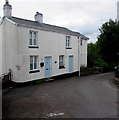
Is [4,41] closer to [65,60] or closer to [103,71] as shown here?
[65,60]

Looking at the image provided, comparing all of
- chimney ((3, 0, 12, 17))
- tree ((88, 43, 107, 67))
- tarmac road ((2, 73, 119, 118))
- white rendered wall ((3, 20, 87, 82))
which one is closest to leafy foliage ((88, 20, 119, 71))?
tree ((88, 43, 107, 67))

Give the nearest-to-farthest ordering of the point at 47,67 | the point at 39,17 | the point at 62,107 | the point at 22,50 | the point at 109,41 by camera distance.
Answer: the point at 62,107
the point at 22,50
the point at 47,67
the point at 39,17
the point at 109,41

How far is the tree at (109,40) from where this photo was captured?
23.4 meters

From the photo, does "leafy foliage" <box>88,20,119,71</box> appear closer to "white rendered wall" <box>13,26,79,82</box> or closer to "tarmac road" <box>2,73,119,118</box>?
"white rendered wall" <box>13,26,79,82</box>

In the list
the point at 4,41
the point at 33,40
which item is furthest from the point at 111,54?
the point at 4,41

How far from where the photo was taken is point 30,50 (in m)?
16.0

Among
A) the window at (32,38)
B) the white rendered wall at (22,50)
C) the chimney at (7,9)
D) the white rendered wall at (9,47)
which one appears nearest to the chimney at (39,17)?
the white rendered wall at (22,50)

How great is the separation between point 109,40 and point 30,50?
507 inches

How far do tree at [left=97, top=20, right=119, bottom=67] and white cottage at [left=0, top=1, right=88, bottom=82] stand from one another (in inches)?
237

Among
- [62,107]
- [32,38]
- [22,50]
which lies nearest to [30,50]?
[22,50]

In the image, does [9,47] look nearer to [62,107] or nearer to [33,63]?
[33,63]

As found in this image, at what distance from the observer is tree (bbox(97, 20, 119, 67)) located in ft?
76.8

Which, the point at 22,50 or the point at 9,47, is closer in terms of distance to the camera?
the point at 22,50

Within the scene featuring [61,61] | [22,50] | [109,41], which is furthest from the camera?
[109,41]
